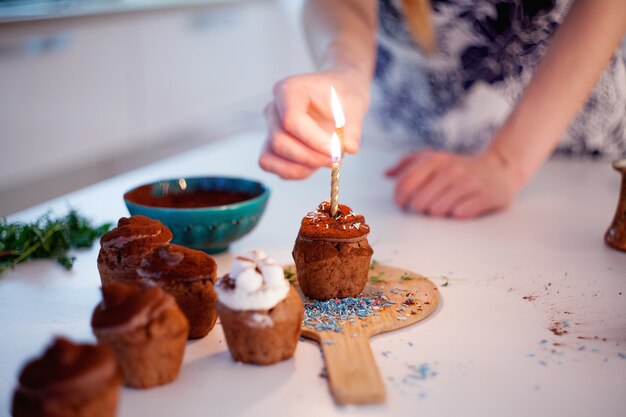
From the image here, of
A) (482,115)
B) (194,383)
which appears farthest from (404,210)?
(194,383)

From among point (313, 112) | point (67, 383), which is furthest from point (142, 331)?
point (313, 112)

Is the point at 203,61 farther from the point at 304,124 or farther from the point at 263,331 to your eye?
the point at 263,331

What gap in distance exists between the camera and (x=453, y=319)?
1130 mm

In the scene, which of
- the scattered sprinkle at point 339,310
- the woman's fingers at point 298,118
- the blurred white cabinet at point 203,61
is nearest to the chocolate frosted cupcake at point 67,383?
the scattered sprinkle at point 339,310

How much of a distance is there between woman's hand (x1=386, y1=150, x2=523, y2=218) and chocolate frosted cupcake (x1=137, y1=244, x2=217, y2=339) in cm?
76

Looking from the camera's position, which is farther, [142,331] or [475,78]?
[475,78]

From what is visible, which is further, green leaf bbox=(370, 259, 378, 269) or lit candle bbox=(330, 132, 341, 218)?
green leaf bbox=(370, 259, 378, 269)

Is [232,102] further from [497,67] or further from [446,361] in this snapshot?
[446,361]

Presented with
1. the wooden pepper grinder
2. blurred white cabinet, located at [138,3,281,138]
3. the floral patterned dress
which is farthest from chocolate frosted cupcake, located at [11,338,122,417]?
blurred white cabinet, located at [138,3,281,138]

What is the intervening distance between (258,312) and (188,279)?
0.14 meters

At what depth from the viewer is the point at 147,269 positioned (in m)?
1.05

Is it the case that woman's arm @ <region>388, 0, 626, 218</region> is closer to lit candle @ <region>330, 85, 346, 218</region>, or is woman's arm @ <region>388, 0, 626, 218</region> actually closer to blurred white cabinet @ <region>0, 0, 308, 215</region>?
lit candle @ <region>330, 85, 346, 218</region>

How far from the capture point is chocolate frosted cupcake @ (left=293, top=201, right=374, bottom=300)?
1.17m

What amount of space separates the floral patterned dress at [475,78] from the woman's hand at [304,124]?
60 centimetres
